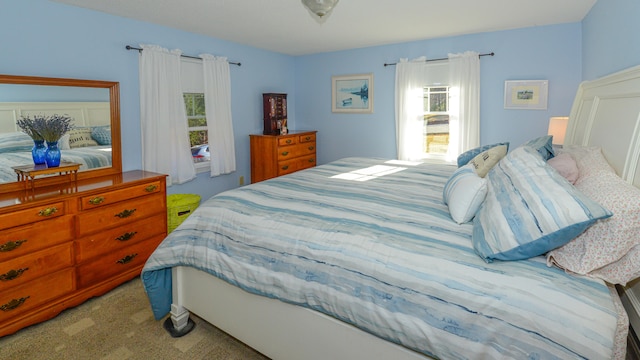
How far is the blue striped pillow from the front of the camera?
1.17 meters

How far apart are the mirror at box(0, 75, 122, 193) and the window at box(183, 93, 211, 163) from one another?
41.5 inches

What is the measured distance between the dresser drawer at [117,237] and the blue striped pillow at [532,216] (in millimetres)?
2531

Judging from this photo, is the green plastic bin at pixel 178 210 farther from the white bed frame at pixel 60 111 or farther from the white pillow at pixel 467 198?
the white pillow at pixel 467 198

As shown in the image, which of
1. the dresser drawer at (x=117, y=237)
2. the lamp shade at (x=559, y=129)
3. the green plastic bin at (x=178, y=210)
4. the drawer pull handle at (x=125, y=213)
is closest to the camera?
the dresser drawer at (x=117, y=237)

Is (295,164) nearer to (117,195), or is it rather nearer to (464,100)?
(464,100)

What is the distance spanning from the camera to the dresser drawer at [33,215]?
209cm

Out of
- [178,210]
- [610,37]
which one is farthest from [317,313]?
[610,37]

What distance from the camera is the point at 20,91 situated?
2.57m

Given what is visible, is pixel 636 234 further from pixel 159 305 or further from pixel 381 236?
pixel 159 305

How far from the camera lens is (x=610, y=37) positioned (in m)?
2.57

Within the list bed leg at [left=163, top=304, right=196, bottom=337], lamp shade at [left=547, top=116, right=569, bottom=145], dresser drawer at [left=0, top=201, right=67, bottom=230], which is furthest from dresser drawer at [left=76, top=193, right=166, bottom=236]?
lamp shade at [left=547, top=116, right=569, bottom=145]

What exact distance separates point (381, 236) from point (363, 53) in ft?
13.4

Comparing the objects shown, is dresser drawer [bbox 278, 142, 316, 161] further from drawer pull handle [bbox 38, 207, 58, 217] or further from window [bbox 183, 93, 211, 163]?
drawer pull handle [bbox 38, 207, 58, 217]

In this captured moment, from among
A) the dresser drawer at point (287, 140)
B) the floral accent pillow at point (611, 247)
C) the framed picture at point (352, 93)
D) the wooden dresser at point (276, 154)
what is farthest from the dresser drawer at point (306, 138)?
the floral accent pillow at point (611, 247)
